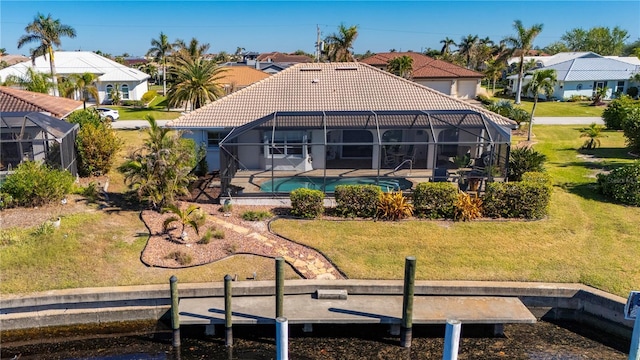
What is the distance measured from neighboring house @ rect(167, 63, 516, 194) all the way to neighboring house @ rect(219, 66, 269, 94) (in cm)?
1698

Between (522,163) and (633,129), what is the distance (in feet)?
31.4

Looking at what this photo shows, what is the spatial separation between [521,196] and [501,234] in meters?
2.05

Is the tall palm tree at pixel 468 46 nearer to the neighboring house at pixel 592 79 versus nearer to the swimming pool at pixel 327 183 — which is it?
the neighboring house at pixel 592 79

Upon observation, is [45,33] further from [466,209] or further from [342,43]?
[466,209]

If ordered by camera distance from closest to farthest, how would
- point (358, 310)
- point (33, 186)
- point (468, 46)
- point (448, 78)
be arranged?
point (358, 310), point (33, 186), point (448, 78), point (468, 46)

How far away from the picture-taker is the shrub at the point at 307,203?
16.8 meters

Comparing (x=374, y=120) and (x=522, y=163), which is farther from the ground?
(x=374, y=120)

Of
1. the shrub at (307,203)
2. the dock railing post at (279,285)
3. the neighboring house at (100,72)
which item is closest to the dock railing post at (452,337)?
the dock railing post at (279,285)

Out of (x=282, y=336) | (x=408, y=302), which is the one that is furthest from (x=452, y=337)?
(x=282, y=336)

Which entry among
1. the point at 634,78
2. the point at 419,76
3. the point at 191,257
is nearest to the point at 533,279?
the point at 191,257

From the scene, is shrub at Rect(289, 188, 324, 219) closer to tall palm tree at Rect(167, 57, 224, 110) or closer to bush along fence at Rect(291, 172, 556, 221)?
bush along fence at Rect(291, 172, 556, 221)

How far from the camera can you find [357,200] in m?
17.0

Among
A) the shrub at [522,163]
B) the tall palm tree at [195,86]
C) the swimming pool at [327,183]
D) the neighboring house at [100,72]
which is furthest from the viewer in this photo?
the neighboring house at [100,72]

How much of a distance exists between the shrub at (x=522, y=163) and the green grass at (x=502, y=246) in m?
2.00
